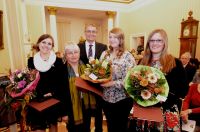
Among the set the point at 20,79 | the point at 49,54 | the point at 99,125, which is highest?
the point at 49,54

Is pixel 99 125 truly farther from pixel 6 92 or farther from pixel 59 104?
pixel 6 92

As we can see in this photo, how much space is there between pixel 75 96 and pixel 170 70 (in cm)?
101

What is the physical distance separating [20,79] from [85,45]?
1030 mm

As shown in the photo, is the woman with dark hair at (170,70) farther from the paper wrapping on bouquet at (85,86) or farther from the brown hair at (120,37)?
the paper wrapping on bouquet at (85,86)

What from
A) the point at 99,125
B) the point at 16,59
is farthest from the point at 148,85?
the point at 16,59

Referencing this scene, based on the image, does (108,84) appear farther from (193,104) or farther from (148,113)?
(193,104)

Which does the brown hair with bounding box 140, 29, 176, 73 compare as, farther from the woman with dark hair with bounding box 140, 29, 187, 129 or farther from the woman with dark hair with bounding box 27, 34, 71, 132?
the woman with dark hair with bounding box 27, 34, 71, 132

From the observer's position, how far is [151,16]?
654 cm

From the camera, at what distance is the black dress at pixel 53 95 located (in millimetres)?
1630

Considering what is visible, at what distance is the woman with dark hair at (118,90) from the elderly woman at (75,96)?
27cm

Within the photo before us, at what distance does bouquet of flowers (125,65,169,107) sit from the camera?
115 cm

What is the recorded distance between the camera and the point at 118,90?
1.64m

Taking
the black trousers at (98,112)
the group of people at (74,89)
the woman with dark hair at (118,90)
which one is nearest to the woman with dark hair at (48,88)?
the group of people at (74,89)

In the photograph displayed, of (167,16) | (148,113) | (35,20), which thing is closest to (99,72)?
(148,113)
